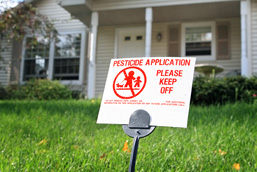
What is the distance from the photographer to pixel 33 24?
7.45 metres

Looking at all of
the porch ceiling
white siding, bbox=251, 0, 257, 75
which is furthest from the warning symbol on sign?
the porch ceiling

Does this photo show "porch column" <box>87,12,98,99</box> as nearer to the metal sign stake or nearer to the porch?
the porch

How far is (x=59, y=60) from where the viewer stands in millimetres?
11562

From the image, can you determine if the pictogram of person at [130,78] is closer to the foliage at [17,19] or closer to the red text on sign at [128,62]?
the red text on sign at [128,62]

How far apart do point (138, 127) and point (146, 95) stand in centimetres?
20

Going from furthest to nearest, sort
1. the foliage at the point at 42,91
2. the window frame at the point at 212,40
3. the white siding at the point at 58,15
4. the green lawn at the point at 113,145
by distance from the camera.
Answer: the white siding at the point at 58,15, the window frame at the point at 212,40, the foliage at the point at 42,91, the green lawn at the point at 113,145

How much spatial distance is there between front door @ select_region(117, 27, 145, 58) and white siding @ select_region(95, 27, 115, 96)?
29cm

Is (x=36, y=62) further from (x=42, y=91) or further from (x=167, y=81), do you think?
(x=167, y=81)

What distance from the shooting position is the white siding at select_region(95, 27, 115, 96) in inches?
427

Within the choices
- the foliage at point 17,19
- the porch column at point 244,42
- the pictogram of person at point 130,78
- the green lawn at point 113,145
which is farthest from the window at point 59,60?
the pictogram of person at point 130,78

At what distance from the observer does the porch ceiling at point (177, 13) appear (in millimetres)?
8742

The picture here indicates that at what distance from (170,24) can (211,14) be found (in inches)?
58.6

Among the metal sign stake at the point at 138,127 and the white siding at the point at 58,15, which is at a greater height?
the white siding at the point at 58,15

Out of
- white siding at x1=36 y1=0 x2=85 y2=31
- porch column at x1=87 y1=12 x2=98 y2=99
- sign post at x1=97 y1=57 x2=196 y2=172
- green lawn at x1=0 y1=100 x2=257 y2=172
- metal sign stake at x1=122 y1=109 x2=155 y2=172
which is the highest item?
white siding at x1=36 y1=0 x2=85 y2=31
